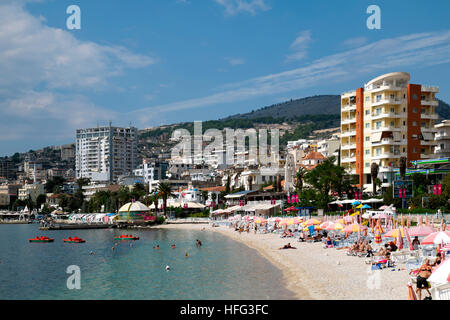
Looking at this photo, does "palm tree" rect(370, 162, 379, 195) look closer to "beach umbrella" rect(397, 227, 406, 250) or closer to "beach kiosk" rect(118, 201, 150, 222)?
"beach umbrella" rect(397, 227, 406, 250)

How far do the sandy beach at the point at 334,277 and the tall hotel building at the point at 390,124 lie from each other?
123 feet

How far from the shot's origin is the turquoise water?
23938mm

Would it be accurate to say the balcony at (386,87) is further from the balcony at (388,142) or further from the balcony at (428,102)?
the balcony at (388,142)

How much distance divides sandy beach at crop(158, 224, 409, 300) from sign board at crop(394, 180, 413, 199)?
23243 millimetres

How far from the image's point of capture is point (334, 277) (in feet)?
78.8

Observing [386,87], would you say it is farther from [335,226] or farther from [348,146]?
[335,226]

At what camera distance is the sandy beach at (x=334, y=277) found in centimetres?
1950

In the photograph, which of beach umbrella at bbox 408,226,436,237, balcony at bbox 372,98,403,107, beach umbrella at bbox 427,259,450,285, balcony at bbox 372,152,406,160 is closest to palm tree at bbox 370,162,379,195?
balcony at bbox 372,152,406,160

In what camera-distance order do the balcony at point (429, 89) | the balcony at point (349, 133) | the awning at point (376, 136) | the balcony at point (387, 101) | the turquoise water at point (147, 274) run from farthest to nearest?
the balcony at point (349, 133) → the balcony at point (429, 89) → the awning at point (376, 136) → the balcony at point (387, 101) → the turquoise water at point (147, 274)

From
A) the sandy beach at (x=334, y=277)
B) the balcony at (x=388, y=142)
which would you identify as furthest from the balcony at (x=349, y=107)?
the sandy beach at (x=334, y=277)

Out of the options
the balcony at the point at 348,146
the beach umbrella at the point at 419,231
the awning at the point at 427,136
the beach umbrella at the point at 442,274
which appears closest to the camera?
the beach umbrella at the point at 442,274

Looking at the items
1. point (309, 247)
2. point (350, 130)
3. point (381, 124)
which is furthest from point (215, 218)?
point (309, 247)

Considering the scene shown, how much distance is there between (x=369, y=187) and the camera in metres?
70.2
